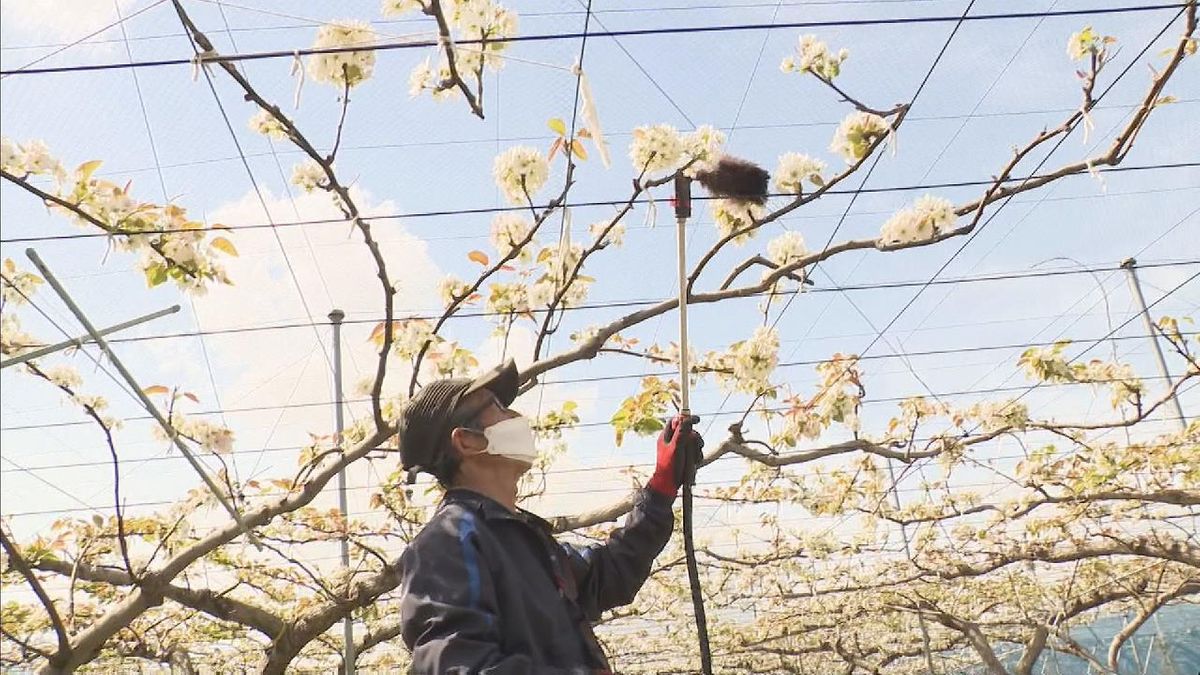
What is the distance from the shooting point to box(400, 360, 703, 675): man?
1.22 meters

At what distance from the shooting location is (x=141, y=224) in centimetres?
271

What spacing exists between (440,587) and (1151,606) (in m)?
8.88

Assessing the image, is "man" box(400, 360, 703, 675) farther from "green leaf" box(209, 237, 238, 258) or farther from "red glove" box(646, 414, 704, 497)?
"green leaf" box(209, 237, 238, 258)

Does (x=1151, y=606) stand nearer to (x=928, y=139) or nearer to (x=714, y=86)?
(x=928, y=139)

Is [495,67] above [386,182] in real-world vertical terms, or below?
below

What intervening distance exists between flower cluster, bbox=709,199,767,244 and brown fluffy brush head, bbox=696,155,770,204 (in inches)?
9.1

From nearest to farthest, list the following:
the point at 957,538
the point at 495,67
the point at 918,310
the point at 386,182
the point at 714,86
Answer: the point at 495,67
the point at 714,86
the point at 386,182
the point at 918,310
the point at 957,538

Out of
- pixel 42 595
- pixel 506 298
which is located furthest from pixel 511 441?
pixel 506 298

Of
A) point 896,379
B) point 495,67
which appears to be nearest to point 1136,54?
point 495,67

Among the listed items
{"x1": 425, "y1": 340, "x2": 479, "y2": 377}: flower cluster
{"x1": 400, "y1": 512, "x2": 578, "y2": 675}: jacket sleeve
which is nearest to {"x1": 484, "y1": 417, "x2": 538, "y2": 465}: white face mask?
{"x1": 400, "y1": 512, "x2": 578, "y2": 675}: jacket sleeve

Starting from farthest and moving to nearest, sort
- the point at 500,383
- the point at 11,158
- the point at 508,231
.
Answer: the point at 508,231 → the point at 11,158 → the point at 500,383

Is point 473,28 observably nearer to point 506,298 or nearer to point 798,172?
point 798,172

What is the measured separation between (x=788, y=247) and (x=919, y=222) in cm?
54

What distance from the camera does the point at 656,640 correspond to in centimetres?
1698
